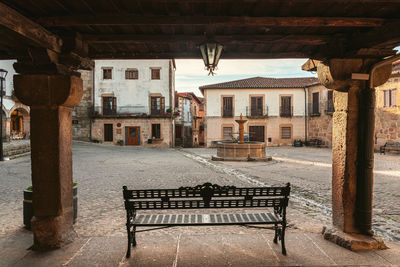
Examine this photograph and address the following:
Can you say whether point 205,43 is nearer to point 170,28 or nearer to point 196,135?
point 170,28

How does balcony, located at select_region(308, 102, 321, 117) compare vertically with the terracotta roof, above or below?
below

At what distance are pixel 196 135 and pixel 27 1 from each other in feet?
112

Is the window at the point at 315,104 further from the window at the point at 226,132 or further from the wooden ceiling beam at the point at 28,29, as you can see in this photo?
the wooden ceiling beam at the point at 28,29

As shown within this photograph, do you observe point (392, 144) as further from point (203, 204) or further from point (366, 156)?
point (203, 204)

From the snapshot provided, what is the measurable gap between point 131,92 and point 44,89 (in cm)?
2139

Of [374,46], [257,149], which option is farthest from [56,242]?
[257,149]

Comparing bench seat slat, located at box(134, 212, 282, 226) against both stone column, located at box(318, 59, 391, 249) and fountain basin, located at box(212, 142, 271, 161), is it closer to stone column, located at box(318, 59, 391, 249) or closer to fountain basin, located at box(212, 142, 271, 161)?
stone column, located at box(318, 59, 391, 249)

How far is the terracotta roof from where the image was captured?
2330 cm

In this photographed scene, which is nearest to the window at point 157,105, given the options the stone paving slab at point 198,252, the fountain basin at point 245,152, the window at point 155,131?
the window at point 155,131

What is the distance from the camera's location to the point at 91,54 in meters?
3.82

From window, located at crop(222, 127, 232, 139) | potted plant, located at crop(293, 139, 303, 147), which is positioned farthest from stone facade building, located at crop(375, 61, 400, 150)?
window, located at crop(222, 127, 232, 139)

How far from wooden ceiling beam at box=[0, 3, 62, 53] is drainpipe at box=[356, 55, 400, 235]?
3.84m

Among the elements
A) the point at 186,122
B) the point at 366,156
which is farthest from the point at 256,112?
the point at 366,156

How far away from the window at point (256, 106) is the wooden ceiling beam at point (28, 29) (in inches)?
853
